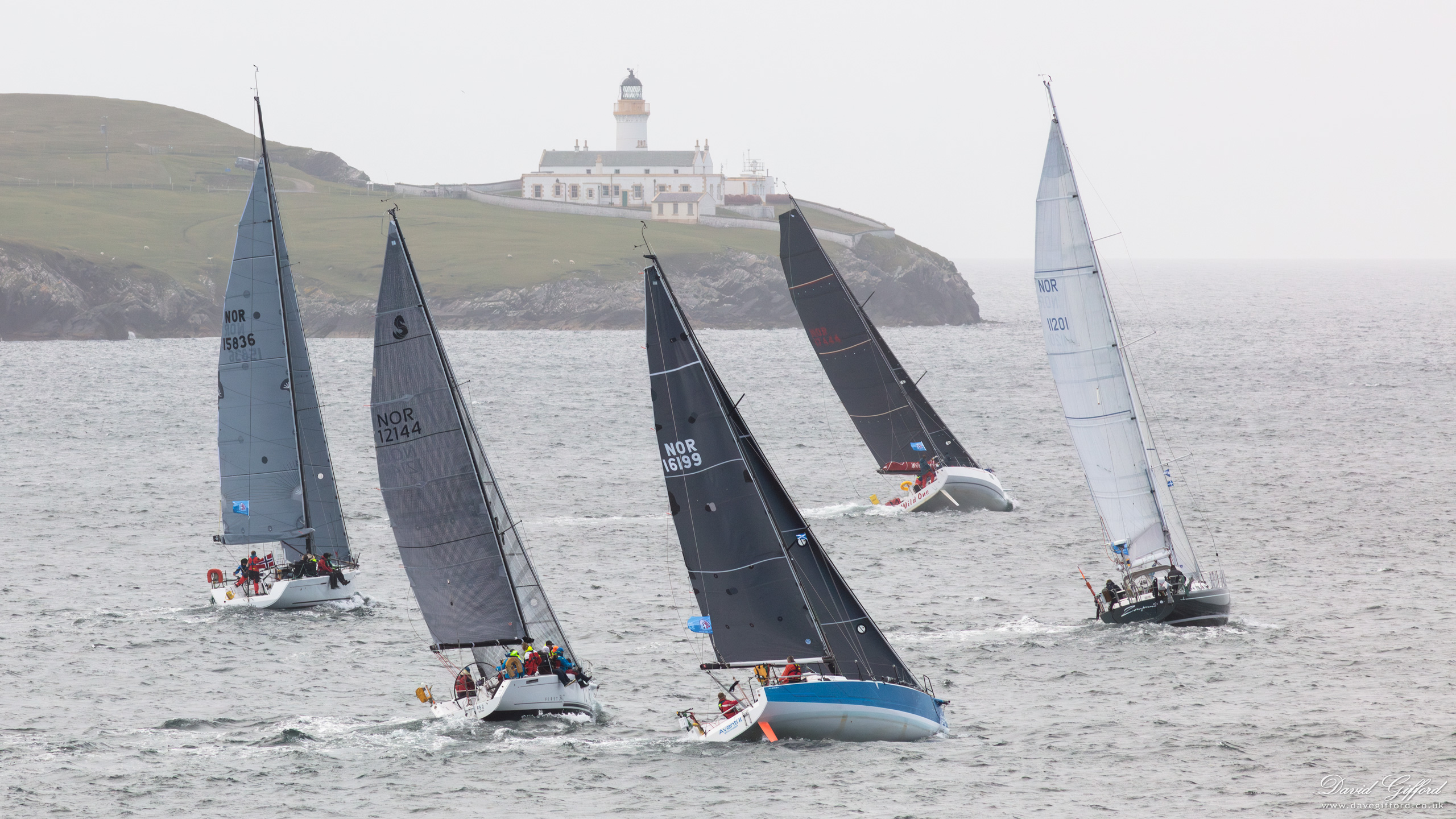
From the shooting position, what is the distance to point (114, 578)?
4762cm

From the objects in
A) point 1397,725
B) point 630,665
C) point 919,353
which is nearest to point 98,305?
point 919,353

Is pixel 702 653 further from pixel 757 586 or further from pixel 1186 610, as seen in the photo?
pixel 1186 610

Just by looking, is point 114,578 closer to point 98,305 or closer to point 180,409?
point 180,409

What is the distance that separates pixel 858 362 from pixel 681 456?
28.5m

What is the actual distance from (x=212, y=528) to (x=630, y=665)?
26849mm

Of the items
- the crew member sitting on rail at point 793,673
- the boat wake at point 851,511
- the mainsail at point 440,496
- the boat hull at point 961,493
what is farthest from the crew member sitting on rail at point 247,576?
the boat hull at point 961,493

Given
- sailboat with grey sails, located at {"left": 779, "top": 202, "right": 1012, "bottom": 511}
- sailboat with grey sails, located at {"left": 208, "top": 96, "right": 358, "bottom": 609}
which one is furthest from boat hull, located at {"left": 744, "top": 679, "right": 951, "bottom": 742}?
sailboat with grey sails, located at {"left": 779, "top": 202, "right": 1012, "bottom": 511}

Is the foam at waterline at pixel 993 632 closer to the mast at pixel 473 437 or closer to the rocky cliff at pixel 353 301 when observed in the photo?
the mast at pixel 473 437

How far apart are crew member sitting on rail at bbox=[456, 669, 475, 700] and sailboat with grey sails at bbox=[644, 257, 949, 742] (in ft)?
17.1

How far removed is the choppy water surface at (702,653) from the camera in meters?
27.8

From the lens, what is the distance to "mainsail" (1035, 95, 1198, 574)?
3859cm

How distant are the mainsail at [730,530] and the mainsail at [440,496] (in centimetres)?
407

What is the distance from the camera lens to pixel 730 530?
29.2 m

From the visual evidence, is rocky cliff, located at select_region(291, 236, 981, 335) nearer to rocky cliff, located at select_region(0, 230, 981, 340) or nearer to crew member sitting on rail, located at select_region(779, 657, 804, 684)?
rocky cliff, located at select_region(0, 230, 981, 340)
